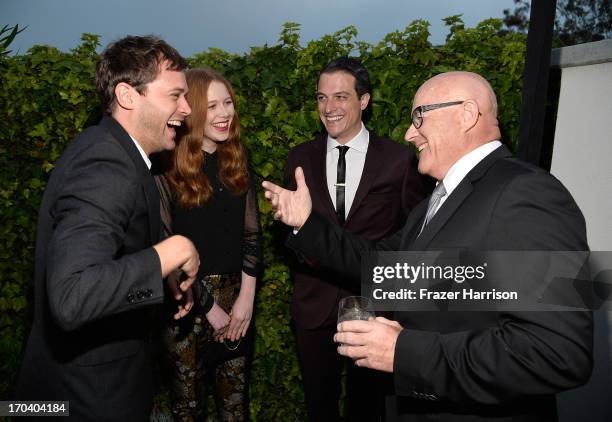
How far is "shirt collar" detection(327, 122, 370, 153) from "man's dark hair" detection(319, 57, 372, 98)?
345 millimetres

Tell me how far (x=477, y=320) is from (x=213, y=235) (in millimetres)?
2333

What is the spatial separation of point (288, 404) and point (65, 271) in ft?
12.7

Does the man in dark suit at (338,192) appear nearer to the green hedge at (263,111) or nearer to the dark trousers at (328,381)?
the dark trousers at (328,381)

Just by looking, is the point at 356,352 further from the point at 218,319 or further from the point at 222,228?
the point at 222,228

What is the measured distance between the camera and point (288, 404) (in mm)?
5156

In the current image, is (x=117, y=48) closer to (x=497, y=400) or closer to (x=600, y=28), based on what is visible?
(x=497, y=400)

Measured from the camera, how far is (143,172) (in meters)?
2.38

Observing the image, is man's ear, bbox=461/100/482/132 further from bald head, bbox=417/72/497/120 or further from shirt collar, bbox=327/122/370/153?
shirt collar, bbox=327/122/370/153

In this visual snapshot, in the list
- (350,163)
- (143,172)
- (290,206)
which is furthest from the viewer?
(350,163)

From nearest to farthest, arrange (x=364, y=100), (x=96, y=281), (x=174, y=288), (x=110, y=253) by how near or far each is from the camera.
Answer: (x=96, y=281)
(x=110, y=253)
(x=174, y=288)
(x=364, y=100)

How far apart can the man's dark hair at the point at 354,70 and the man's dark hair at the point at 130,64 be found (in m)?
1.98

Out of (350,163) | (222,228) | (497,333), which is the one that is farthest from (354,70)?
(497,333)

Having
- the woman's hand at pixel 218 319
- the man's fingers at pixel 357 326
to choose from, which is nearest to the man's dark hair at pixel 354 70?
the woman's hand at pixel 218 319

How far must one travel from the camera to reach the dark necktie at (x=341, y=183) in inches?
166
